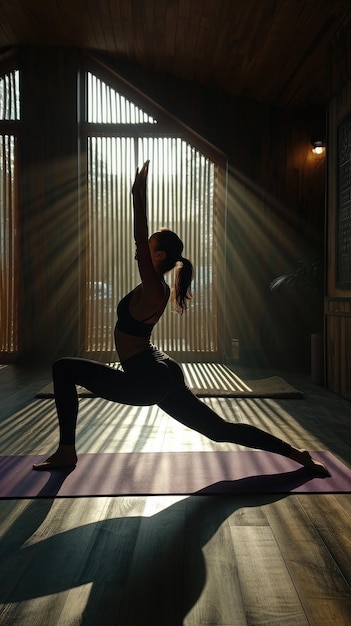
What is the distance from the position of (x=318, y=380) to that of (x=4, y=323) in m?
3.64

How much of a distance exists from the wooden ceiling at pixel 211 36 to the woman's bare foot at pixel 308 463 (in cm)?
342

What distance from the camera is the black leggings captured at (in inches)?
84.6

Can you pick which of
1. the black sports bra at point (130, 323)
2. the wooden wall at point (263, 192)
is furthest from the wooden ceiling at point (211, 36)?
the black sports bra at point (130, 323)

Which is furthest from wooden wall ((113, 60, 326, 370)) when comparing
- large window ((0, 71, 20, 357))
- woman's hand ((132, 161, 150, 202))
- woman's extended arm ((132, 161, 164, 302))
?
woman's hand ((132, 161, 150, 202))

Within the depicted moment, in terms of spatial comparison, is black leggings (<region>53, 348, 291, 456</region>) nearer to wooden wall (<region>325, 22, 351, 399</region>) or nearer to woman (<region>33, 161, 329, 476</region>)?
woman (<region>33, 161, 329, 476</region>)

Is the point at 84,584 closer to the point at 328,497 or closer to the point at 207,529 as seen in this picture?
the point at 207,529

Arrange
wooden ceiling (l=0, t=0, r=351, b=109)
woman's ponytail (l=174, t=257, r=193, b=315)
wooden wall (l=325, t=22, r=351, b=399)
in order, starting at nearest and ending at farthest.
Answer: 1. woman's ponytail (l=174, t=257, r=193, b=315)
2. wooden wall (l=325, t=22, r=351, b=399)
3. wooden ceiling (l=0, t=0, r=351, b=109)

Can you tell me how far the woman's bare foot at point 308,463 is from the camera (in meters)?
2.37

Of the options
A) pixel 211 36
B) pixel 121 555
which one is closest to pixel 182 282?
pixel 121 555

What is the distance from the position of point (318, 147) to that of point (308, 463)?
15.6ft

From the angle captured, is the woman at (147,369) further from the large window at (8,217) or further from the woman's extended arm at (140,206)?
the large window at (8,217)

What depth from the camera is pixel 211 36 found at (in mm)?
5184

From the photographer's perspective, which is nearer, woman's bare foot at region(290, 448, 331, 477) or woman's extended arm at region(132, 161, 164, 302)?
woman's extended arm at region(132, 161, 164, 302)

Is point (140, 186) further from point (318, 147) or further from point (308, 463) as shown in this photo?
point (318, 147)
